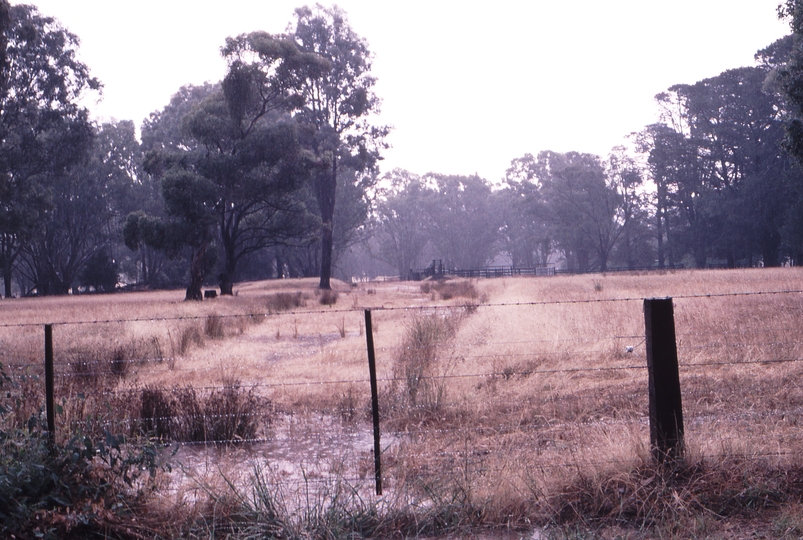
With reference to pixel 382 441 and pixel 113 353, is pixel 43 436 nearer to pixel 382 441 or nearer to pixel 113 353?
Result: pixel 382 441

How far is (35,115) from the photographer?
38844 millimetres

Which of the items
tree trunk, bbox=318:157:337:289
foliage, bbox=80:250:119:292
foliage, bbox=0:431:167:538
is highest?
tree trunk, bbox=318:157:337:289

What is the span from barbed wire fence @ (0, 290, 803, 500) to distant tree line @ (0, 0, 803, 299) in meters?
11.7

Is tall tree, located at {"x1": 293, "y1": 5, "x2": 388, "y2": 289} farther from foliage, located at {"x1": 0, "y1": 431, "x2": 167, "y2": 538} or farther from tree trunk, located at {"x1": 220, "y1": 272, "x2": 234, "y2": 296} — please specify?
foliage, located at {"x1": 0, "y1": 431, "x2": 167, "y2": 538}

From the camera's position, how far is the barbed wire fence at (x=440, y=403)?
5441 mm

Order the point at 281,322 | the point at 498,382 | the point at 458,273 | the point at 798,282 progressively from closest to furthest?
the point at 498,382 → the point at 281,322 → the point at 798,282 → the point at 458,273

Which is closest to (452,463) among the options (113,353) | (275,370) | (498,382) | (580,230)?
(498,382)

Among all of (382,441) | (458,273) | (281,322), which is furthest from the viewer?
(458,273)

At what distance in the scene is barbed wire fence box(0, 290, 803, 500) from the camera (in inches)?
214

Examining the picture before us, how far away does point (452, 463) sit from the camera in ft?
18.1

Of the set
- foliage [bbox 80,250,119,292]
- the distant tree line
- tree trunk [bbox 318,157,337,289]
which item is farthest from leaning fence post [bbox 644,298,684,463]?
foliage [bbox 80,250,119,292]

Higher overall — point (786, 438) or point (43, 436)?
point (43, 436)

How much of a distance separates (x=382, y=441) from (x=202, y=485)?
3.03 meters

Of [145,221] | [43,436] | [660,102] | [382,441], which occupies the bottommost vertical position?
[382,441]
